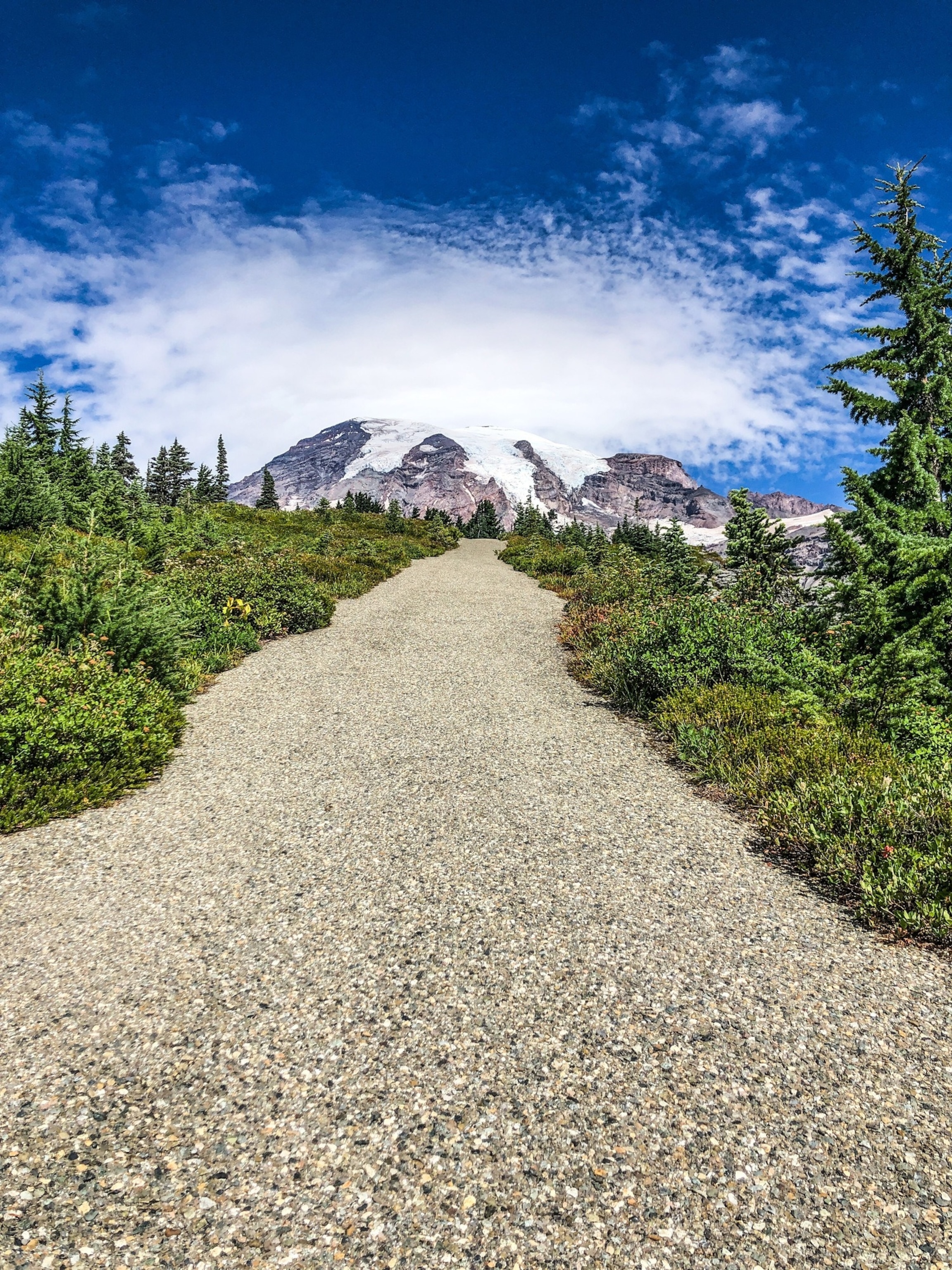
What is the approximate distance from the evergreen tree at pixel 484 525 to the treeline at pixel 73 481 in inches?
1581

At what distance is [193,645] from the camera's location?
1068 centimetres

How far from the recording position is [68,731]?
5.98 m

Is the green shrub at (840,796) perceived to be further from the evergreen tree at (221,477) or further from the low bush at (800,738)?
the evergreen tree at (221,477)

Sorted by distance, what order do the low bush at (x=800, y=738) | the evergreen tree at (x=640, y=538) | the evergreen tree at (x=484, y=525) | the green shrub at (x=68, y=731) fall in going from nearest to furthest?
the low bush at (x=800, y=738)
the green shrub at (x=68, y=731)
the evergreen tree at (x=640, y=538)
the evergreen tree at (x=484, y=525)

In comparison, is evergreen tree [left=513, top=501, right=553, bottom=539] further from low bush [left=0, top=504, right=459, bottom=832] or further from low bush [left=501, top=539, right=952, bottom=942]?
low bush [left=501, top=539, right=952, bottom=942]

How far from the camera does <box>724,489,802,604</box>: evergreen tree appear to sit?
1228cm

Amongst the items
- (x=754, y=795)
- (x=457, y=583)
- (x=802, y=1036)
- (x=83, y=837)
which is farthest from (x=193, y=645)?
(x=457, y=583)

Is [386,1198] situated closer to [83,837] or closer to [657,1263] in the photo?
[657,1263]

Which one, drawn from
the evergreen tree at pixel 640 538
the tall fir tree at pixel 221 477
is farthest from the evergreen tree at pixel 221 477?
the evergreen tree at pixel 640 538

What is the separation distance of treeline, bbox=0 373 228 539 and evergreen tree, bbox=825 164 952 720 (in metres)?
10.2

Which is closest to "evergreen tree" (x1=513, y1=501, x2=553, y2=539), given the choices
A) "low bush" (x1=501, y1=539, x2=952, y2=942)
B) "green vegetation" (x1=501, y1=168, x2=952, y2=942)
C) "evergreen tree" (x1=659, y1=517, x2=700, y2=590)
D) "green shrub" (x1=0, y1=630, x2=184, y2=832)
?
"evergreen tree" (x1=659, y1=517, x2=700, y2=590)

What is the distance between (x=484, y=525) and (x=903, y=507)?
3663 inches

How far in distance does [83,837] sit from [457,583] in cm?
2002

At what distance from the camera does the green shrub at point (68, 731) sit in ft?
18.2
